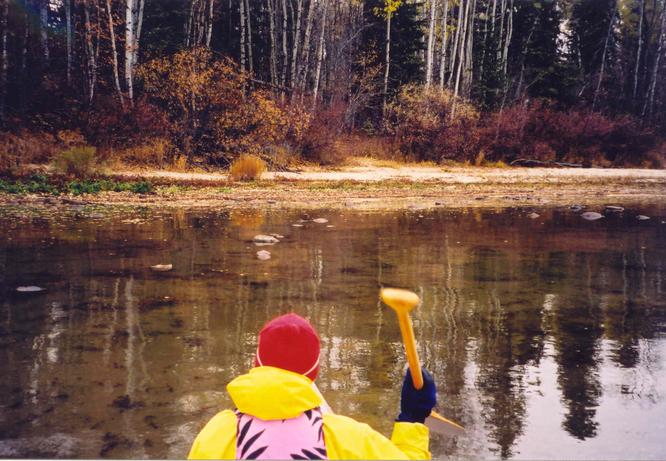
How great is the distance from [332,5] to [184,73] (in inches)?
793

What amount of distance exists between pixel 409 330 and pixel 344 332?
14.2ft

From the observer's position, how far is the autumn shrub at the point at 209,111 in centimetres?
2205

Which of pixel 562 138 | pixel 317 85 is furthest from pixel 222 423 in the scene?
pixel 562 138

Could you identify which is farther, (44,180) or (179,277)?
(44,180)

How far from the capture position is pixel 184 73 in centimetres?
2205

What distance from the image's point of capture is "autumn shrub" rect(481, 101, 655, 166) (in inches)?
1104

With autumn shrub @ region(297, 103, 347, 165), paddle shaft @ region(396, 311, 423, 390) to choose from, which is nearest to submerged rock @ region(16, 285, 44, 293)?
paddle shaft @ region(396, 311, 423, 390)

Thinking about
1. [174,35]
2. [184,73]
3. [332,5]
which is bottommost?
[184,73]

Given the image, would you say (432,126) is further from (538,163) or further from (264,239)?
(264,239)

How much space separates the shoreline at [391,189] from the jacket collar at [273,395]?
14.2 m

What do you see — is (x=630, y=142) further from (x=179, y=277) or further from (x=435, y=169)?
(x=179, y=277)

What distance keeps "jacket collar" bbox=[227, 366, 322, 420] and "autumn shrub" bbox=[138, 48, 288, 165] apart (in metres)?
20.3

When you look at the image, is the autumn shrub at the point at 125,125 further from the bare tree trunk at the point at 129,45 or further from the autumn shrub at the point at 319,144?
the autumn shrub at the point at 319,144

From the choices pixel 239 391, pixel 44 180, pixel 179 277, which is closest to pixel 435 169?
pixel 44 180
